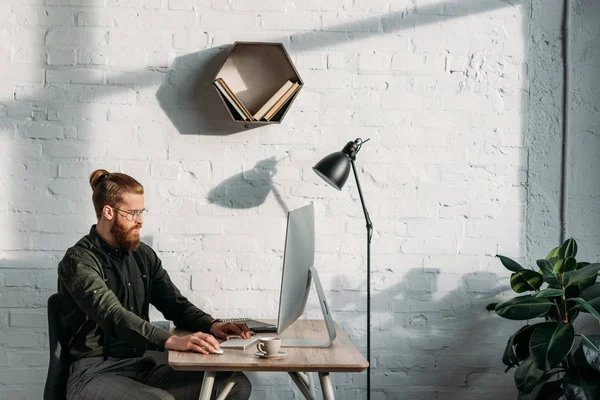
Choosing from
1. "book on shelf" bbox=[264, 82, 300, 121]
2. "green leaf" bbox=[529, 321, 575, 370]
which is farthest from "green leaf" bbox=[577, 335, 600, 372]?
"book on shelf" bbox=[264, 82, 300, 121]

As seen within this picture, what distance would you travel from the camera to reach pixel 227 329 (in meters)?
2.87

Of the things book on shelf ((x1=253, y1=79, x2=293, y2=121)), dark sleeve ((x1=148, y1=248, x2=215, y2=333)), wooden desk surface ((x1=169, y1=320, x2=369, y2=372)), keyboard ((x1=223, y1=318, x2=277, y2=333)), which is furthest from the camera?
book on shelf ((x1=253, y1=79, x2=293, y2=121))

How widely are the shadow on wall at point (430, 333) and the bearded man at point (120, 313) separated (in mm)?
750

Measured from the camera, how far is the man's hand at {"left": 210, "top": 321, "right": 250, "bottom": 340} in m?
2.83

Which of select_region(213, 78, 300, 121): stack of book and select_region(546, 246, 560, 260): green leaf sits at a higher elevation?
select_region(213, 78, 300, 121): stack of book

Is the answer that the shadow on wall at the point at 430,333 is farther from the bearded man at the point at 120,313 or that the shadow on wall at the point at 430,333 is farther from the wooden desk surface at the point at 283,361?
the wooden desk surface at the point at 283,361

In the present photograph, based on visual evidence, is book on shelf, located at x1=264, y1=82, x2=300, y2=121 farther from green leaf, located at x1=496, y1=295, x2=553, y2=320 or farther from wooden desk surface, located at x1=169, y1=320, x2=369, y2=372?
green leaf, located at x1=496, y1=295, x2=553, y2=320

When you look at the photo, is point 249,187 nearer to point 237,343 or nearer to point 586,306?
point 237,343

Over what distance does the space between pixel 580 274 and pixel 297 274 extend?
3.93 ft

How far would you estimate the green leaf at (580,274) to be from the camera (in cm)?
299

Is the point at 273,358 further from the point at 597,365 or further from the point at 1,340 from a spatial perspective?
the point at 1,340

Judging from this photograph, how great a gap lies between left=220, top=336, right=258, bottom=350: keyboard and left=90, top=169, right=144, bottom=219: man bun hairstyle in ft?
2.23

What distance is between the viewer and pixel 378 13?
3.48 m

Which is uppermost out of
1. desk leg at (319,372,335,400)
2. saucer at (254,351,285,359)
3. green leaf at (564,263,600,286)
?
green leaf at (564,263,600,286)
